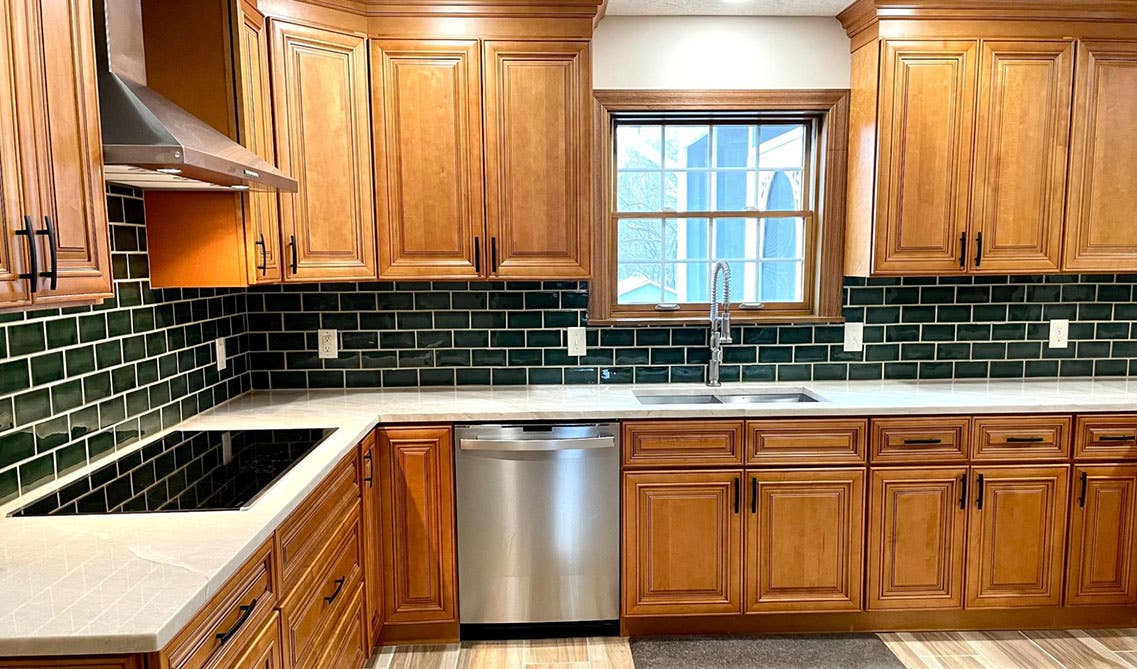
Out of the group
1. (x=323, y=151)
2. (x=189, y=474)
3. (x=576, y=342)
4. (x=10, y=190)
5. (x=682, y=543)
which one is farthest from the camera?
(x=576, y=342)

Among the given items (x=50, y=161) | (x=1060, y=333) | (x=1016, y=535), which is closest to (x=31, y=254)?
(x=50, y=161)

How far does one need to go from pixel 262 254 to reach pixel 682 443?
1634mm

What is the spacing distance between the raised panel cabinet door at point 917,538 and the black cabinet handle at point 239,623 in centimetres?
217

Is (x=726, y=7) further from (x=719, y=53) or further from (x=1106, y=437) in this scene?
(x=1106, y=437)

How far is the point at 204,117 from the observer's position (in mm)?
2250

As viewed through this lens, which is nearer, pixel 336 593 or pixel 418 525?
pixel 336 593

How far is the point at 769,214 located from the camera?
10.4 ft

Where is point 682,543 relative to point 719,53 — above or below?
below

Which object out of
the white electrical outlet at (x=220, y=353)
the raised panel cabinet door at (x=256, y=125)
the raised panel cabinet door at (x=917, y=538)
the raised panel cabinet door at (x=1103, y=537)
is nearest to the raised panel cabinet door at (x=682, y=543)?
the raised panel cabinet door at (x=917, y=538)

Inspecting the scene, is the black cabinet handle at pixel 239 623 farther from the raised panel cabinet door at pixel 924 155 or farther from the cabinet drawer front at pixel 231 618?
the raised panel cabinet door at pixel 924 155

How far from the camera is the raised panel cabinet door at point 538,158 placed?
2682mm

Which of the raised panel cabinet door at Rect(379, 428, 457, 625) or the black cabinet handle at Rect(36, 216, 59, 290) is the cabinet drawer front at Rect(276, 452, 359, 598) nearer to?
the raised panel cabinet door at Rect(379, 428, 457, 625)

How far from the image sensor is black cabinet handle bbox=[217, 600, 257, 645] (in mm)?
1350

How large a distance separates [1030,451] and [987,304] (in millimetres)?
790
